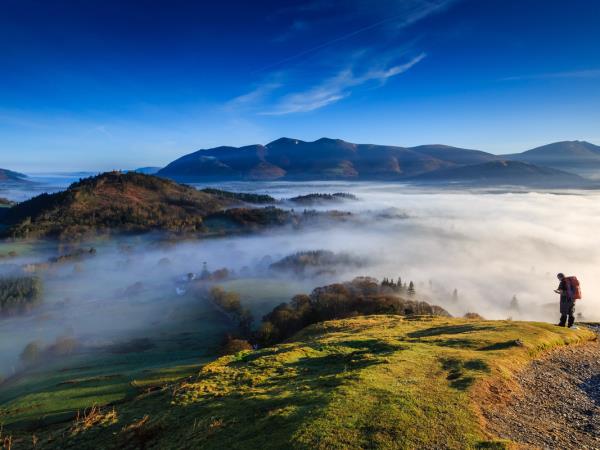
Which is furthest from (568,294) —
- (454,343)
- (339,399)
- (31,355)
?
(31,355)

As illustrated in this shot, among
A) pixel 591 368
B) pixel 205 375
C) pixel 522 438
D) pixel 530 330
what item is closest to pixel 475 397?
pixel 522 438

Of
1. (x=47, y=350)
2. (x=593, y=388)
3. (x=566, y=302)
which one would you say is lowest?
(x=47, y=350)

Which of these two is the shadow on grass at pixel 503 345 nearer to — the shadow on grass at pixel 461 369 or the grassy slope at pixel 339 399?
the grassy slope at pixel 339 399

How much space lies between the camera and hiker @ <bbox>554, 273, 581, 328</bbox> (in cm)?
3556

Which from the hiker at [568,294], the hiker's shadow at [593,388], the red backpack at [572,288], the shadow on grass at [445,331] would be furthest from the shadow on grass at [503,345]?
the red backpack at [572,288]

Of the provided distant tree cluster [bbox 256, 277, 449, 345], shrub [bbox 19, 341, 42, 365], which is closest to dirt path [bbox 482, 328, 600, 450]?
distant tree cluster [bbox 256, 277, 449, 345]

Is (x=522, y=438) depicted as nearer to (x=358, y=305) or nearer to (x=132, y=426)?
(x=132, y=426)

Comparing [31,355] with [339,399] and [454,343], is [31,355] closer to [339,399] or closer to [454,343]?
[454,343]

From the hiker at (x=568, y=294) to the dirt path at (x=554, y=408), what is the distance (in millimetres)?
8864

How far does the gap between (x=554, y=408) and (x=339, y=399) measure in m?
12.3

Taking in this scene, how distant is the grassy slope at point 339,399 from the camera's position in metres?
16.7

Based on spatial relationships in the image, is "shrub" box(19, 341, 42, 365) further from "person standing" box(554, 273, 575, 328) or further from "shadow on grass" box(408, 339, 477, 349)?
"person standing" box(554, 273, 575, 328)

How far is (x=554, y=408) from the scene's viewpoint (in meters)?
20.3

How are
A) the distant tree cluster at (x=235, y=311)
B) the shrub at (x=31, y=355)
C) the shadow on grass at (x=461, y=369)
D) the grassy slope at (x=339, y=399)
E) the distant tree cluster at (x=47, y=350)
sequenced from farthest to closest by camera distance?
the distant tree cluster at (x=235, y=311) → the distant tree cluster at (x=47, y=350) → the shrub at (x=31, y=355) → the shadow on grass at (x=461, y=369) → the grassy slope at (x=339, y=399)
